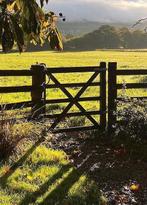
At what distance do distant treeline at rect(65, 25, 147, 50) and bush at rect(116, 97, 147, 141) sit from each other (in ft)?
383

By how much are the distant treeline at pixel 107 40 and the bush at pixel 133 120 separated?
117 metres

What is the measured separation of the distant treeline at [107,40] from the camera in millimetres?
135925

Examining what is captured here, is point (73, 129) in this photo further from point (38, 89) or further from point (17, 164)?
point (17, 164)

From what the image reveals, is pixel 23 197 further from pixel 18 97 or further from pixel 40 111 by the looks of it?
pixel 18 97

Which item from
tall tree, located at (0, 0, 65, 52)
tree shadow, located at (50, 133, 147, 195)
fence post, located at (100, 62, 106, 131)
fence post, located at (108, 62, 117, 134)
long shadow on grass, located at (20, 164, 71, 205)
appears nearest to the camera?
tall tree, located at (0, 0, 65, 52)

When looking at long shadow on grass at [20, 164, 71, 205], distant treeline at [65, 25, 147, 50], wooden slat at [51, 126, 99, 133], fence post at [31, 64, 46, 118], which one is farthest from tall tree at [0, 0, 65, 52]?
distant treeline at [65, 25, 147, 50]

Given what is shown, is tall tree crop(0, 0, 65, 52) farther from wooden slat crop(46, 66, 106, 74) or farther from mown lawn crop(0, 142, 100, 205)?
wooden slat crop(46, 66, 106, 74)

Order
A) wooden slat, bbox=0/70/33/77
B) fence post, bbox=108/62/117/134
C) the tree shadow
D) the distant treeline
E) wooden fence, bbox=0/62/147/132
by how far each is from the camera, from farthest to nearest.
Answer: the distant treeline, fence post, bbox=108/62/117/134, wooden fence, bbox=0/62/147/132, wooden slat, bbox=0/70/33/77, the tree shadow

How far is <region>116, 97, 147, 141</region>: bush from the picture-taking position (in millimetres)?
10086

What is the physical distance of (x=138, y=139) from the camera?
33.1 feet

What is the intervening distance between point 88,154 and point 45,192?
2751 millimetres

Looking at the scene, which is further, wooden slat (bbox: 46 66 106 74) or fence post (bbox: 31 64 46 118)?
wooden slat (bbox: 46 66 106 74)

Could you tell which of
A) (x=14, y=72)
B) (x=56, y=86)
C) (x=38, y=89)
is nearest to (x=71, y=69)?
(x=56, y=86)

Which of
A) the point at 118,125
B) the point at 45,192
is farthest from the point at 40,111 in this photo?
the point at 45,192
